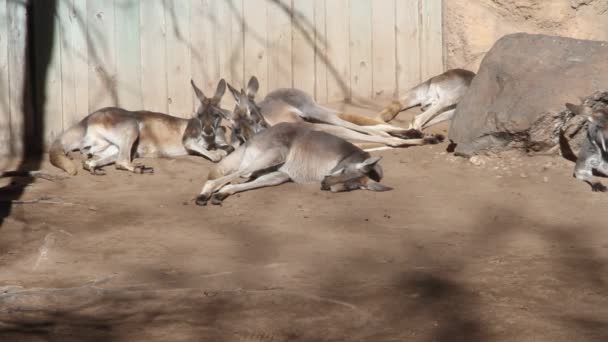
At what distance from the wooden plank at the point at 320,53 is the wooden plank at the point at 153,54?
1.54 metres

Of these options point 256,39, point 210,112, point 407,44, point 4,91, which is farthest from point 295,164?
point 407,44

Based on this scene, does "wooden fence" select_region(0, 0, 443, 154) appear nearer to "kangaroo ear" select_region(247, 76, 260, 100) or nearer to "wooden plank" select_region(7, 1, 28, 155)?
"wooden plank" select_region(7, 1, 28, 155)

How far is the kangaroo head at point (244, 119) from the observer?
29.2 feet

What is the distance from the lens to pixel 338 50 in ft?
33.6

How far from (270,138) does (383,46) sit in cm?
269

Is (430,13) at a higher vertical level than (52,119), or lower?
higher

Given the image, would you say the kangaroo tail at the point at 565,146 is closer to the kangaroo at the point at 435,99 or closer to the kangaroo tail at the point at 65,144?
the kangaroo at the point at 435,99

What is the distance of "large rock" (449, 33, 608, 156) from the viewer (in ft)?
26.6

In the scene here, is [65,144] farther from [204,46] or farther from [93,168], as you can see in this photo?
[204,46]

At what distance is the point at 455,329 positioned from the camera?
4293mm

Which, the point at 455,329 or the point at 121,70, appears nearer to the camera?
the point at 455,329

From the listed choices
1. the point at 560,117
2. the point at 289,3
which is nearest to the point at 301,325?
the point at 560,117

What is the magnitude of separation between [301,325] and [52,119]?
5242 millimetres

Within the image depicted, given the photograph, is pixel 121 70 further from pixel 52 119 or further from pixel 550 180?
pixel 550 180
